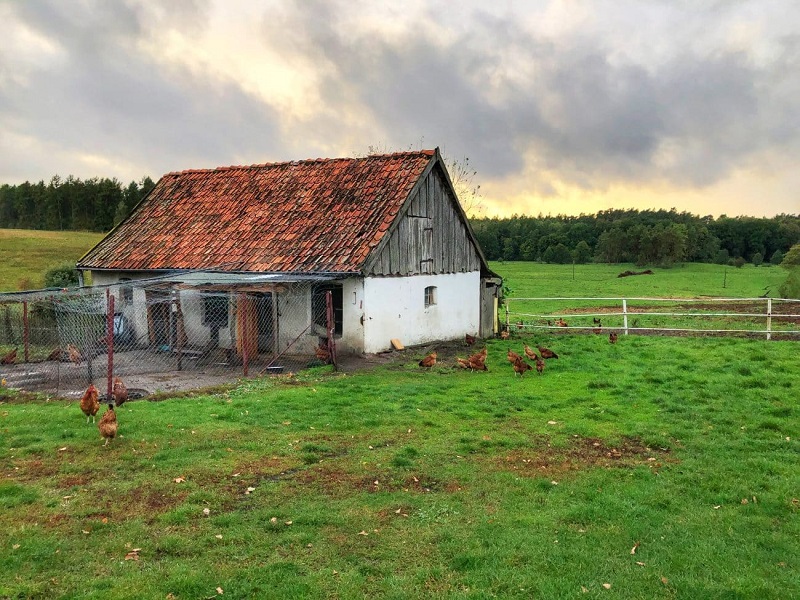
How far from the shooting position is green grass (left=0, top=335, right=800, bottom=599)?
18.7 ft

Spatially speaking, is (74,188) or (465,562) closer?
(465,562)

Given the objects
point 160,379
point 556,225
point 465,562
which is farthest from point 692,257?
point 465,562

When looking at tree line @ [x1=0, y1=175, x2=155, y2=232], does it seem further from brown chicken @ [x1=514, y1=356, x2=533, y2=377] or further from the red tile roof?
brown chicken @ [x1=514, y1=356, x2=533, y2=377]

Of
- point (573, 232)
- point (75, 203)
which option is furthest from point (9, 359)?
point (573, 232)

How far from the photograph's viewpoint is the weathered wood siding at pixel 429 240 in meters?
19.5

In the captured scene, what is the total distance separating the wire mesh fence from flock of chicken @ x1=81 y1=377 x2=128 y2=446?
283cm

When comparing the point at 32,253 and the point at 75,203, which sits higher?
the point at 75,203

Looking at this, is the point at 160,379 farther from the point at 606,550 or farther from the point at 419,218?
the point at 606,550

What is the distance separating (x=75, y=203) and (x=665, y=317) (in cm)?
7474

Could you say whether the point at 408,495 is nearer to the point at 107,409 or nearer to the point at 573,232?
the point at 107,409

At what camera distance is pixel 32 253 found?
51.7m

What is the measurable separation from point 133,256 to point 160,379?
9.01 meters

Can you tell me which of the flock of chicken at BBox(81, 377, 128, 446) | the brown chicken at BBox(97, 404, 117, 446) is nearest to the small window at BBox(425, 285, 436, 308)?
the flock of chicken at BBox(81, 377, 128, 446)

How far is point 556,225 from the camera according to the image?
336 ft
